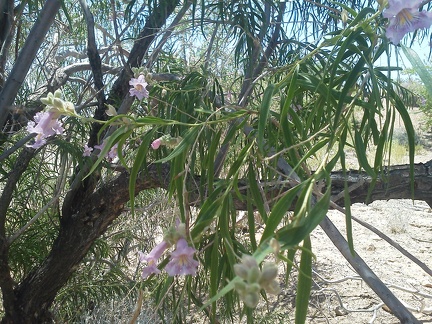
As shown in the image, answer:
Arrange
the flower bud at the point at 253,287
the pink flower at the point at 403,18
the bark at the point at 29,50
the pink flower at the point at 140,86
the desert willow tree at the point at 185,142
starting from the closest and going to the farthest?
1. the flower bud at the point at 253,287
2. the pink flower at the point at 403,18
3. the desert willow tree at the point at 185,142
4. the pink flower at the point at 140,86
5. the bark at the point at 29,50

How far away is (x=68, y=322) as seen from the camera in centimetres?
254

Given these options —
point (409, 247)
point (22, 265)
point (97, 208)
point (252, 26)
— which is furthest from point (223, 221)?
point (409, 247)

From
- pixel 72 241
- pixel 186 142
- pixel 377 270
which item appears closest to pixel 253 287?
pixel 186 142

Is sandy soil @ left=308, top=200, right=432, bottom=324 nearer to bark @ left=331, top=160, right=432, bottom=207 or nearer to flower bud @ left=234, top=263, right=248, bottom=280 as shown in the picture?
bark @ left=331, top=160, right=432, bottom=207

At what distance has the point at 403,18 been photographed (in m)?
0.64

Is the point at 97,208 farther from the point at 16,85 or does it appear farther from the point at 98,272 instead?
the point at 98,272

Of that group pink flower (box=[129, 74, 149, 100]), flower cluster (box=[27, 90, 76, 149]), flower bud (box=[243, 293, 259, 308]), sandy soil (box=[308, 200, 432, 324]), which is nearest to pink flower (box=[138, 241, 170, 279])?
flower cluster (box=[27, 90, 76, 149])

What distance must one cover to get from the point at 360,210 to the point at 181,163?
13.9 ft

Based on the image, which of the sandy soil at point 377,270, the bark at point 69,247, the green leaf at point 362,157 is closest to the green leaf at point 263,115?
the green leaf at point 362,157

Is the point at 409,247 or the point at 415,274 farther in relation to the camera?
the point at 409,247

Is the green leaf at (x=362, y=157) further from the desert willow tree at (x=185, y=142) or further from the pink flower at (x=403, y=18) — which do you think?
the pink flower at (x=403, y=18)

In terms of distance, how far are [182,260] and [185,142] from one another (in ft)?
0.52

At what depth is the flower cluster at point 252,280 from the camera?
0.37m

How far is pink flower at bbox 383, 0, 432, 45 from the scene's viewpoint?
2.01 feet
